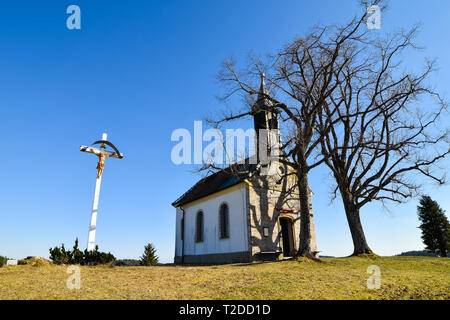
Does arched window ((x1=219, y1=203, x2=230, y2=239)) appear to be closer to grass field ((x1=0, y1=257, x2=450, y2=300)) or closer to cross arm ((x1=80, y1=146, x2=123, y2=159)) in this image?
cross arm ((x1=80, y1=146, x2=123, y2=159))

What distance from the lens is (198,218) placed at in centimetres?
2267

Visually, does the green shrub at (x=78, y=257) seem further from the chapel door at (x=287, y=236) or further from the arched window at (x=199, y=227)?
the chapel door at (x=287, y=236)

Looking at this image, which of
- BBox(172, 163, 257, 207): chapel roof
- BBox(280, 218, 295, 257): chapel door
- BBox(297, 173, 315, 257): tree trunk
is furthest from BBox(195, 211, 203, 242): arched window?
BBox(297, 173, 315, 257): tree trunk

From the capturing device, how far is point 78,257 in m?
11.1

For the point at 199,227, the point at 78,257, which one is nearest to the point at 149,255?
the point at 199,227

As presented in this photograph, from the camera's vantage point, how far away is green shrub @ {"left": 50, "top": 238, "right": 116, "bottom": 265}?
421 inches

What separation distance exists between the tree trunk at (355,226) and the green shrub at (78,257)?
1452 cm

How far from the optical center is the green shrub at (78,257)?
35.1 ft

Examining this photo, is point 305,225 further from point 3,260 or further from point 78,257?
point 3,260

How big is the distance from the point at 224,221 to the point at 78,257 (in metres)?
10.7

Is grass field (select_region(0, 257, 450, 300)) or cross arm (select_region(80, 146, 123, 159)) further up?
cross arm (select_region(80, 146, 123, 159))

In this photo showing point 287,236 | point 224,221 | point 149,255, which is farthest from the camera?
point 149,255

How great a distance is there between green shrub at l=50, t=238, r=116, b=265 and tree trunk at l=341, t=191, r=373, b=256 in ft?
47.6

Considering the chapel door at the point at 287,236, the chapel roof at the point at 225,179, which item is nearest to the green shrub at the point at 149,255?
the chapel roof at the point at 225,179
